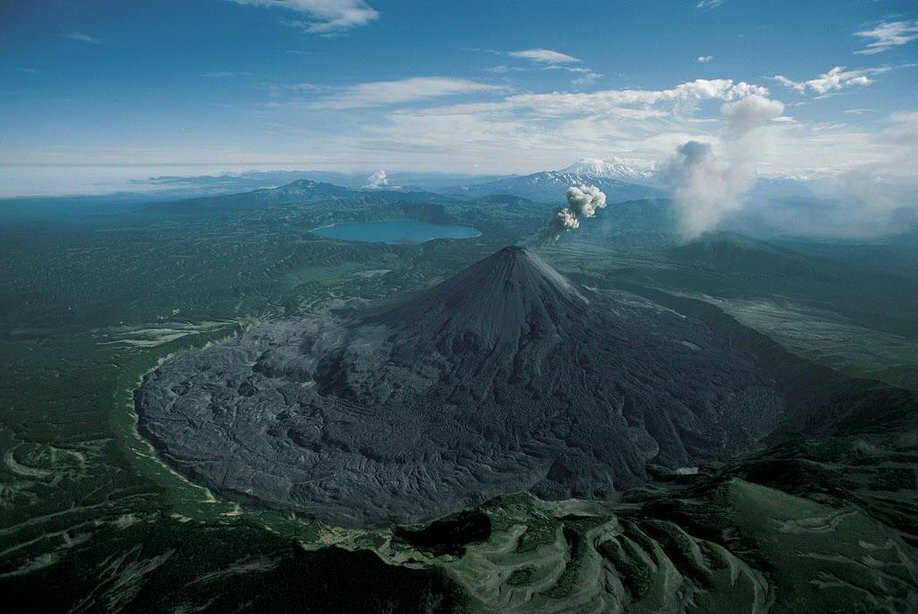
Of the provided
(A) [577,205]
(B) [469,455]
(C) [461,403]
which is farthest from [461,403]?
(A) [577,205]

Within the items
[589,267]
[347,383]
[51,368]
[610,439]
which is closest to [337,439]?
[347,383]

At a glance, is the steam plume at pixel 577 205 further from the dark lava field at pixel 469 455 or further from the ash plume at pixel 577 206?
the dark lava field at pixel 469 455

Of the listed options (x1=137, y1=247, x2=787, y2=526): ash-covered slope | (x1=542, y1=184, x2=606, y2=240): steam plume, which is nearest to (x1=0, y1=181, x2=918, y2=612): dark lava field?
(x1=137, y1=247, x2=787, y2=526): ash-covered slope

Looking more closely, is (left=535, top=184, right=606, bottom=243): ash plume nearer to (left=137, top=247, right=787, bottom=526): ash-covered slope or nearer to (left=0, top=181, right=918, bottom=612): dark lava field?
(left=0, top=181, right=918, bottom=612): dark lava field

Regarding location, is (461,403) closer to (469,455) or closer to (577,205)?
(469,455)

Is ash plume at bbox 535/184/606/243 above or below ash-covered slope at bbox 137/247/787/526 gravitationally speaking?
above

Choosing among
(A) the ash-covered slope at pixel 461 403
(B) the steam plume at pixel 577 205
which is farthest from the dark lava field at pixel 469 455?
(B) the steam plume at pixel 577 205
